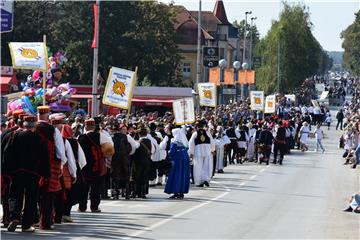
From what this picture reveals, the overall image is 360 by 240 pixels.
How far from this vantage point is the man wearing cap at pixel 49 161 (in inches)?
634

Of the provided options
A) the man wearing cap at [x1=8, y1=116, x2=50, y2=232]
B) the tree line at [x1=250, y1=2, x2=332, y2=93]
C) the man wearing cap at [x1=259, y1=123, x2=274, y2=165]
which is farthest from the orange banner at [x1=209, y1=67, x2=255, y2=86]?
the tree line at [x1=250, y1=2, x2=332, y2=93]

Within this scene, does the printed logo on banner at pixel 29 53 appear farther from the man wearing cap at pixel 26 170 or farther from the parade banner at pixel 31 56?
the man wearing cap at pixel 26 170

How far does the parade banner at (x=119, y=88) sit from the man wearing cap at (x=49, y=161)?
35.0ft

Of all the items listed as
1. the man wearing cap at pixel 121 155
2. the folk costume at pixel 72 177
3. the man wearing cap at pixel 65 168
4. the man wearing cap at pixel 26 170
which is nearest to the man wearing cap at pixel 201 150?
the man wearing cap at pixel 121 155

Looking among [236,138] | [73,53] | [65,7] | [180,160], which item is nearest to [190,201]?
[180,160]

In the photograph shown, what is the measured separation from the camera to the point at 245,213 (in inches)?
810

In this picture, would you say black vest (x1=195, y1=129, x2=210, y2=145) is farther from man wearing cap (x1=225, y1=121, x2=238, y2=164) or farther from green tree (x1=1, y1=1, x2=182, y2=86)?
green tree (x1=1, y1=1, x2=182, y2=86)

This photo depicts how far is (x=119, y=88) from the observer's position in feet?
89.6

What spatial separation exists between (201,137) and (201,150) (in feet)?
1.40

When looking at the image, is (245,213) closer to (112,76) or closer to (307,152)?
(112,76)

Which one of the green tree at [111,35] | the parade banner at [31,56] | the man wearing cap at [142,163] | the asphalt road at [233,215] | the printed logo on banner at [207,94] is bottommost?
the asphalt road at [233,215]

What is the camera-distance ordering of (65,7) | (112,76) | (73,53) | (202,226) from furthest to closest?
(65,7), (73,53), (112,76), (202,226)

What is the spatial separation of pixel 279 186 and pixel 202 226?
12594mm

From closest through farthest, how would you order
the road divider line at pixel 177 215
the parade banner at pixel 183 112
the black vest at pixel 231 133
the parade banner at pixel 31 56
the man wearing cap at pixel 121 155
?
1. the road divider line at pixel 177 215
2. the man wearing cap at pixel 121 155
3. the parade banner at pixel 31 56
4. the parade banner at pixel 183 112
5. the black vest at pixel 231 133
